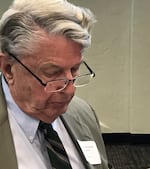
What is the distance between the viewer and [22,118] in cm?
142

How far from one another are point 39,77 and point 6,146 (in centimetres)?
25

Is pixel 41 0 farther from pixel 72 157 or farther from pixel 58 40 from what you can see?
pixel 72 157

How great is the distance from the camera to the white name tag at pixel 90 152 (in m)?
1.57

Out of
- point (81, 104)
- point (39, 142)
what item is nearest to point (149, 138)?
point (81, 104)

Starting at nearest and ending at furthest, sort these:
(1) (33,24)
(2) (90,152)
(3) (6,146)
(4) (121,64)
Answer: (1) (33,24), (3) (6,146), (2) (90,152), (4) (121,64)

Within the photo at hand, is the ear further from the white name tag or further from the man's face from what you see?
the white name tag

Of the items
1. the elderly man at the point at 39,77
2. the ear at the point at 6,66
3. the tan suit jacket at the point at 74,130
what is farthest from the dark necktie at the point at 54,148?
the ear at the point at 6,66

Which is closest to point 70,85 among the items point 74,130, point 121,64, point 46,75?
point 46,75

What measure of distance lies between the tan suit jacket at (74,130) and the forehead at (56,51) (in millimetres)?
237

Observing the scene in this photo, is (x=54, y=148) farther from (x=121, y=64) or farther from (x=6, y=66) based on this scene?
(x=121, y=64)

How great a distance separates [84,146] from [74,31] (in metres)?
0.50

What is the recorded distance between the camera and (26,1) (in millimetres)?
1296

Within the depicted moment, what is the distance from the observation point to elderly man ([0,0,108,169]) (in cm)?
126

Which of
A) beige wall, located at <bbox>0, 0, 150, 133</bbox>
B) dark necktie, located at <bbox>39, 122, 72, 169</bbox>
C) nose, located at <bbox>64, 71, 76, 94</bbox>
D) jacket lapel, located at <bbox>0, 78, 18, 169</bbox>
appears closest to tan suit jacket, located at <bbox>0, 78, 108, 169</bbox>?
jacket lapel, located at <bbox>0, 78, 18, 169</bbox>
